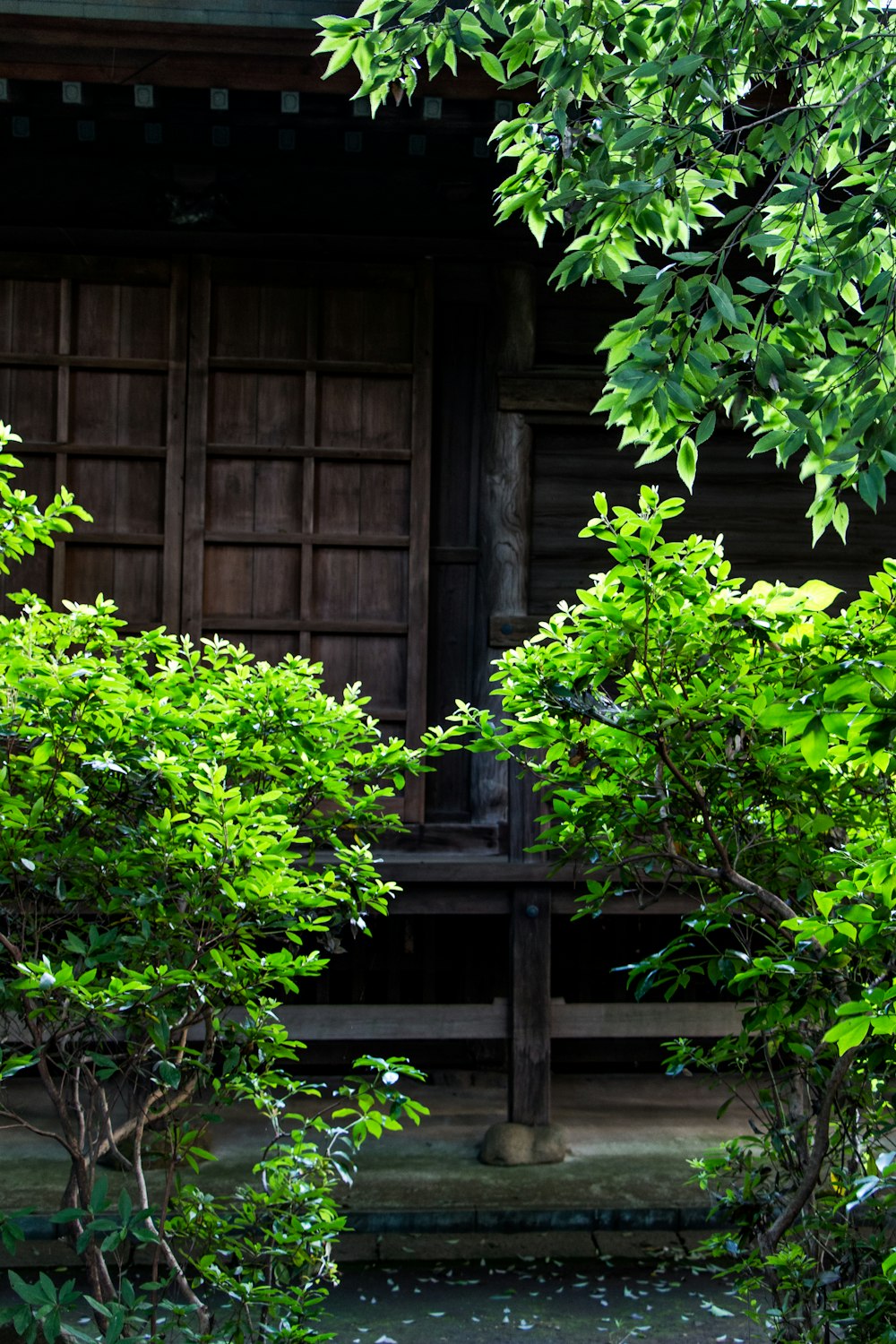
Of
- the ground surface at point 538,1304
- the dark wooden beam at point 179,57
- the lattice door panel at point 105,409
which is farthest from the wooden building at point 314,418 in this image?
the ground surface at point 538,1304

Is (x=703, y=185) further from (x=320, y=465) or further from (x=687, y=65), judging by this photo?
(x=320, y=465)

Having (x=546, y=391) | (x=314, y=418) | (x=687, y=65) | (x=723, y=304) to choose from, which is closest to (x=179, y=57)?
(x=314, y=418)

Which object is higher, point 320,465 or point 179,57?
point 179,57

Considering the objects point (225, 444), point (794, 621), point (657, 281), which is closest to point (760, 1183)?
point (794, 621)

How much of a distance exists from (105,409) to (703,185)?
4.38 m

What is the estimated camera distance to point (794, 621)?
10.1 feet

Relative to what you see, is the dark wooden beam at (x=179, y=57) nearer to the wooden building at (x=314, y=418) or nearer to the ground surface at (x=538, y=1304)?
the wooden building at (x=314, y=418)

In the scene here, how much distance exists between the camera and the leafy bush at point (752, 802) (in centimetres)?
286

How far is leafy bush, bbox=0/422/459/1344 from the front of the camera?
2.91 metres

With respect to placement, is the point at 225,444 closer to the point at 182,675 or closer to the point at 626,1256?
the point at 182,675

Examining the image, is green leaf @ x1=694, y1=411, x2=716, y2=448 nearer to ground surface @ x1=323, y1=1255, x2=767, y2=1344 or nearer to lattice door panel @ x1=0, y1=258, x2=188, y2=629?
ground surface @ x1=323, y1=1255, x2=767, y2=1344

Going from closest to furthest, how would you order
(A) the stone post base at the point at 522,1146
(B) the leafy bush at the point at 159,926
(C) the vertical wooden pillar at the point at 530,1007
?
(B) the leafy bush at the point at 159,926 → (A) the stone post base at the point at 522,1146 → (C) the vertical wooden pillar at the point at 530,1007

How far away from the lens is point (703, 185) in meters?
3.50

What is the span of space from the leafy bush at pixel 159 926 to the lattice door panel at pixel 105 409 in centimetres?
348
